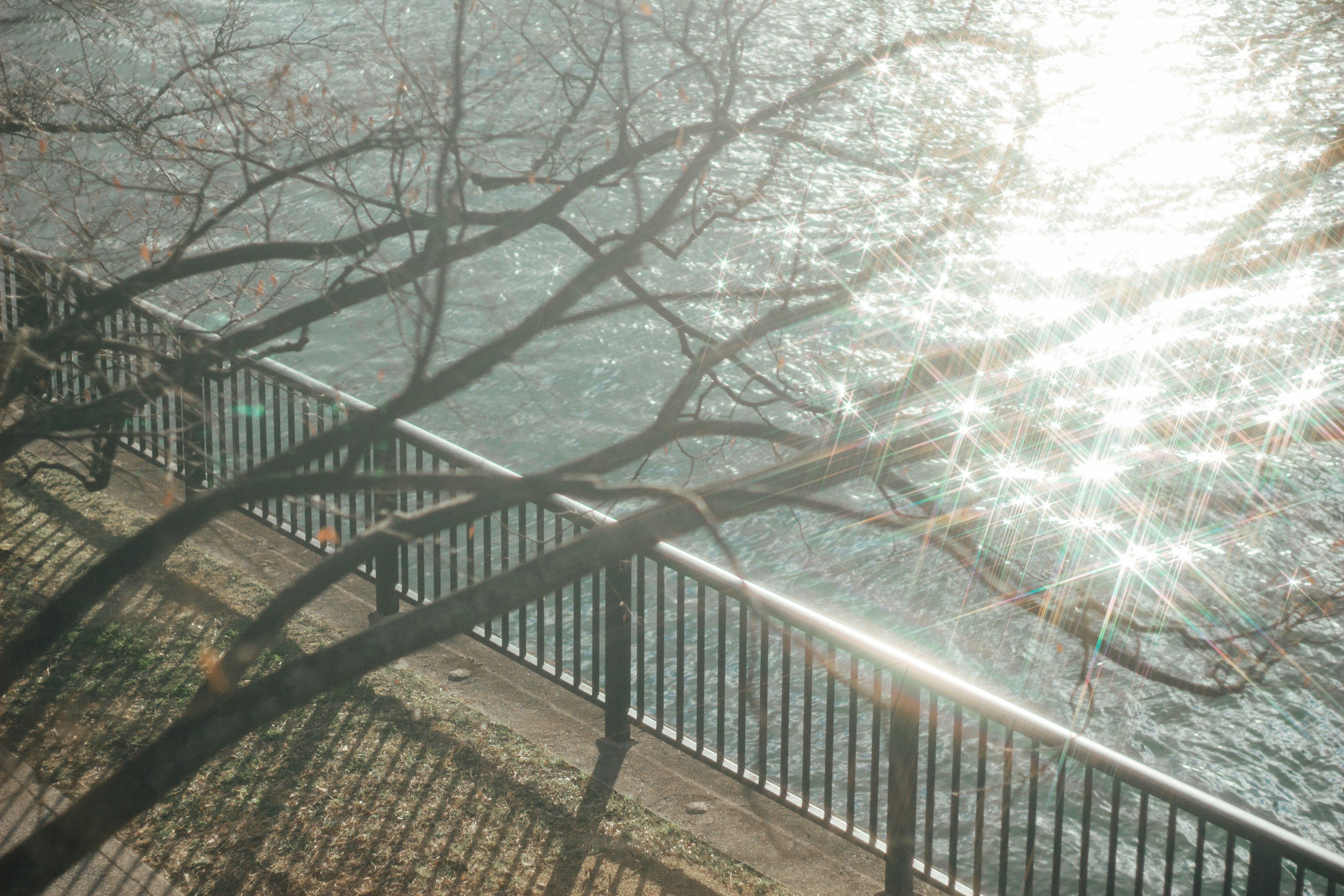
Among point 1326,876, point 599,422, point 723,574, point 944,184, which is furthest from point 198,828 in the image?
point 944,184

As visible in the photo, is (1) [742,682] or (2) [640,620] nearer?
(1) [742,682]

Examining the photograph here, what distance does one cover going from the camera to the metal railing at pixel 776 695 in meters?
4.04

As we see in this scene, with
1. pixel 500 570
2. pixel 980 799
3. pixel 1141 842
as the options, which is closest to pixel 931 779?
pixel 980 799

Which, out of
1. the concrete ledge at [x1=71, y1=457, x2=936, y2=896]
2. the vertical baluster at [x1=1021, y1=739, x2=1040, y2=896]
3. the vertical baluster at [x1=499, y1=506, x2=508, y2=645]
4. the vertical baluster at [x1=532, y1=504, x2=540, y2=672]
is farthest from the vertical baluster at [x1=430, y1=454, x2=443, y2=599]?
the vertical baluster at [x1=1021, y1=739, x2=1040, y2=896]

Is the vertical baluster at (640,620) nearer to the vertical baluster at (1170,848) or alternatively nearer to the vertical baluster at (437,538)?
the vertical baluster at (437,538)

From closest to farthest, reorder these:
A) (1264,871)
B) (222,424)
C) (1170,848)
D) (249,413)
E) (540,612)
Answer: (1264,871) < (1170,848) < (540,612) < (222,424) < (249,413)

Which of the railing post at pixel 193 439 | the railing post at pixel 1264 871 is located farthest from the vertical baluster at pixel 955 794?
the railing post at pixel 193 439

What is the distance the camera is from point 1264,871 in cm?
353

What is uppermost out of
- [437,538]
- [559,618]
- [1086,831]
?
[437,538]

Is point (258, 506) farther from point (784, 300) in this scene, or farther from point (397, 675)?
point (784, 300)

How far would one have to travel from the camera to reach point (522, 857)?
460 centimetres

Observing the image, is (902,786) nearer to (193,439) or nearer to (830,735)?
(830,735)

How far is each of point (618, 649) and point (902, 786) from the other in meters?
1.45

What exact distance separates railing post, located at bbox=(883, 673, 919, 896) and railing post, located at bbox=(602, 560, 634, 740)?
1.32 meters
